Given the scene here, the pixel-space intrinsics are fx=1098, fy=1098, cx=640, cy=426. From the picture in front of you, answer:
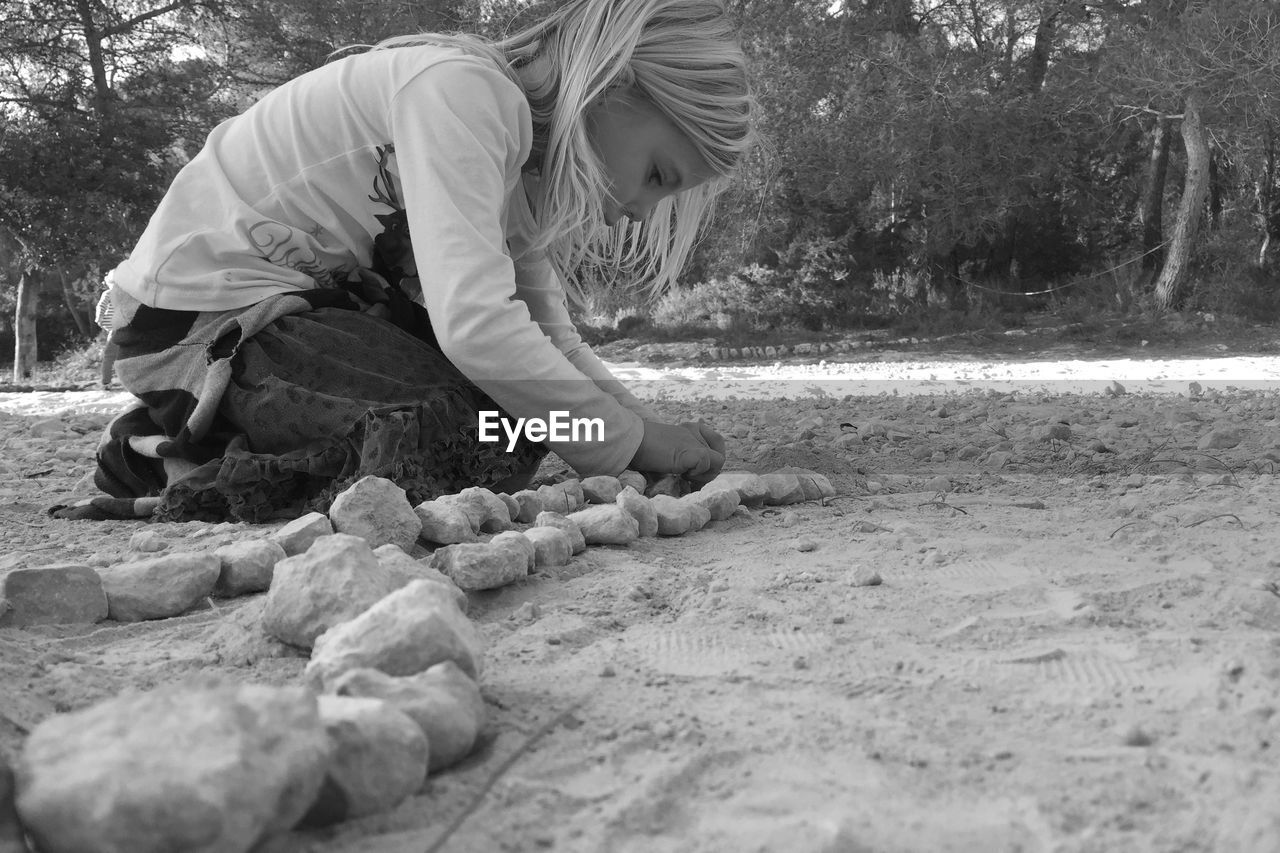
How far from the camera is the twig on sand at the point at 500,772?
840 mm

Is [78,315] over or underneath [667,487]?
over

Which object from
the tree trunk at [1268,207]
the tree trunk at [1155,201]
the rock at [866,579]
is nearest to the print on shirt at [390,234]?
the rock at [866,579]

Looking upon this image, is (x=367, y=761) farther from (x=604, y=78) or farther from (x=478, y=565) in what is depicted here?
(x=604, y=78)

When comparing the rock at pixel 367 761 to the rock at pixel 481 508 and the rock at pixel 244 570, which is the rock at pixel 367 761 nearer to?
the rock at pixel 244 570

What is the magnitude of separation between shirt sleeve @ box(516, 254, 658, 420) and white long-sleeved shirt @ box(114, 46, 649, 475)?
0.30 m

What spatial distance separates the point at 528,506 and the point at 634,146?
2.64 feet

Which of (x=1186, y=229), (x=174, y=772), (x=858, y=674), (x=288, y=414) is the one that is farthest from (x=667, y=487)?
(x=1186, y=229)

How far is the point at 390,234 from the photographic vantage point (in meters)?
2.47

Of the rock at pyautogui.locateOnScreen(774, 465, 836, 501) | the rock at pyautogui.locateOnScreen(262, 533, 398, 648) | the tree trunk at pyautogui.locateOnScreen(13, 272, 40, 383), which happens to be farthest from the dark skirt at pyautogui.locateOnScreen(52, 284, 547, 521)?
the tree trunk at pyautogui.locateOnScreen(13, 272, 40, 383)

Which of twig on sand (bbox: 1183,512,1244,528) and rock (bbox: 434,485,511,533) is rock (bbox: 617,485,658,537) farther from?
twig on sand (bbox: 1183,512,1244,528)

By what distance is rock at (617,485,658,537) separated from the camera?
2045 mm

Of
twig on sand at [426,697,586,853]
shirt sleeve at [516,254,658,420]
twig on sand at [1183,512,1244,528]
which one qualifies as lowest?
twig on sand at [426,697,586,853]

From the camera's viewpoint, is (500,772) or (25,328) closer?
(500,772)

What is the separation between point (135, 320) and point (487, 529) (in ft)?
3.21
